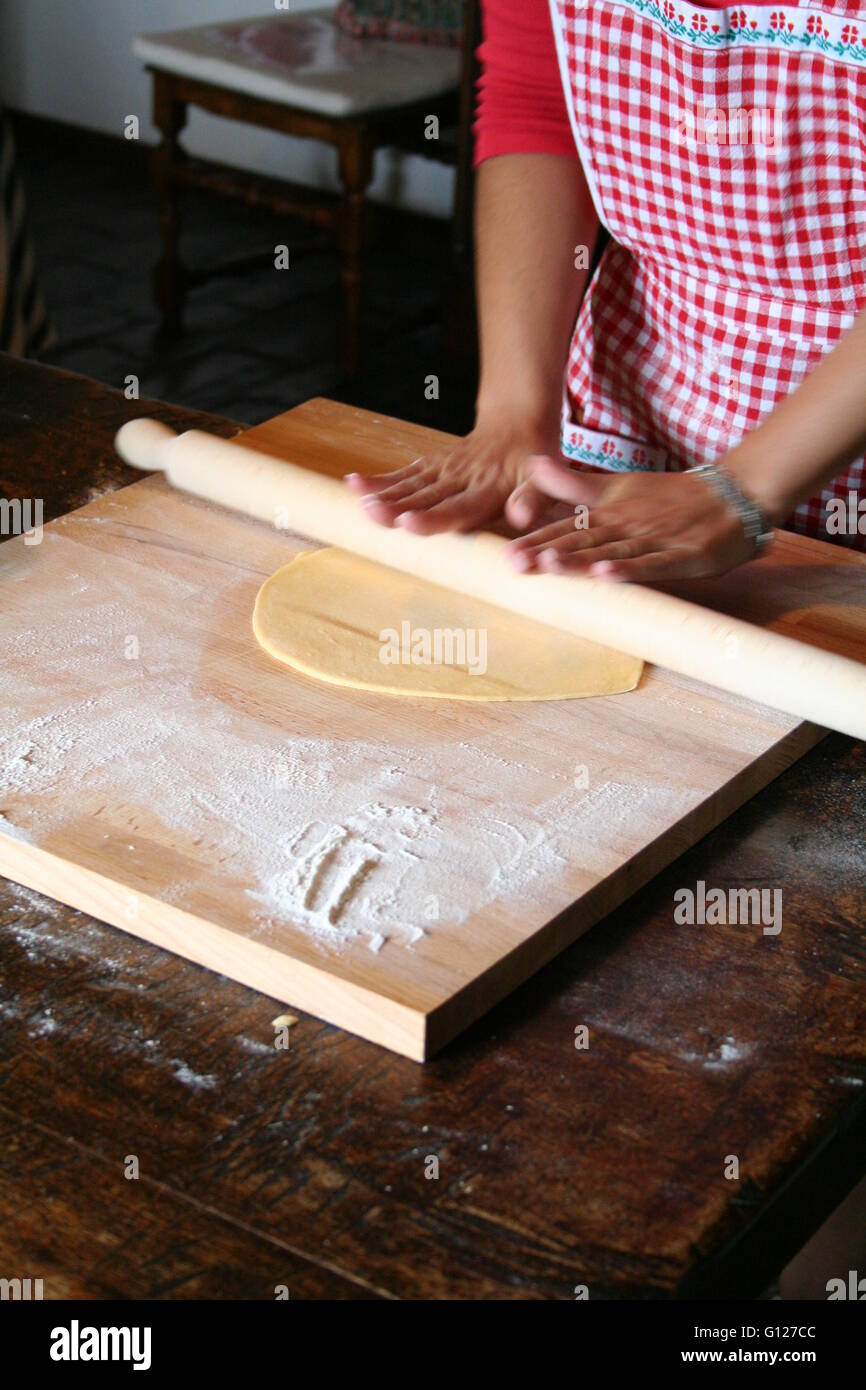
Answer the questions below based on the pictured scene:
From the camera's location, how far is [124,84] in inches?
179

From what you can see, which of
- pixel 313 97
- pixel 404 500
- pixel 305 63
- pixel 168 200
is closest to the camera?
pixel 404 500

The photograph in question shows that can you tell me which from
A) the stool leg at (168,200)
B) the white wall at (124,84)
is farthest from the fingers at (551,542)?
the white wall at (124,84)

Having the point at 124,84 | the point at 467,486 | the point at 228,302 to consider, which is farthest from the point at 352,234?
the point at 467,486

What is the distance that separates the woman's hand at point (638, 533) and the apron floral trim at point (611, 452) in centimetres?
23

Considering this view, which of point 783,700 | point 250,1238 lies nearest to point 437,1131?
point 250,1238

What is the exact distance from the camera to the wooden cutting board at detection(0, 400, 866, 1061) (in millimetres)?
804

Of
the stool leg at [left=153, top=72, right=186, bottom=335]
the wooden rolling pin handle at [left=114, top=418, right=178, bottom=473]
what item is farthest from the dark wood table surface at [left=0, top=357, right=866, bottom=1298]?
the stool leg at [left=153, top=72, right=186, bottom=335]

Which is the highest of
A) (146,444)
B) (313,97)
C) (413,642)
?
(313,97)

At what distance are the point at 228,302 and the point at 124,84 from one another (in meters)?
1.08

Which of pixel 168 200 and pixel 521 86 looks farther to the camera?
pixel 168 200

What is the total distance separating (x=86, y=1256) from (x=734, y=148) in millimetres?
954

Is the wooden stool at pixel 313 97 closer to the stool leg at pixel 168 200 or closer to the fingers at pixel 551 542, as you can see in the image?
the stool leg at pixel 168 200

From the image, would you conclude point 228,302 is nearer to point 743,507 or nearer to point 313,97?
point 313,97
